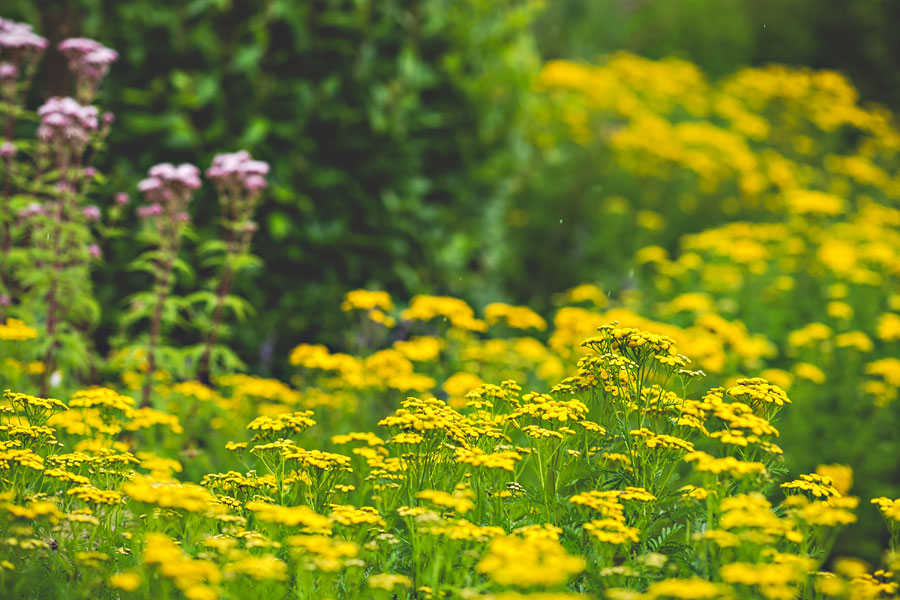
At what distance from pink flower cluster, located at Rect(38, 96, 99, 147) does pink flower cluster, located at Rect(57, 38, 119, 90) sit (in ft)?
0.91

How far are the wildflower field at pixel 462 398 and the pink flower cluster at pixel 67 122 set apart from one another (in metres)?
0.02

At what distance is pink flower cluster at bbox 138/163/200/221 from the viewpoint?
147 inches

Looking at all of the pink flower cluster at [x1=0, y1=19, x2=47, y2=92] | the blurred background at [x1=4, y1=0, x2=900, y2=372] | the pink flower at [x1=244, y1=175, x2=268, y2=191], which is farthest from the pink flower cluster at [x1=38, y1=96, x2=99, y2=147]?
the blurred background at [x1=4, y1=0, x2=900, y2=372]

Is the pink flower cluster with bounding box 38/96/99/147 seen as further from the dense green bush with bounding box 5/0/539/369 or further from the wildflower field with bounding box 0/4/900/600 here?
the dense green bush with bounding box 5/0/539/369

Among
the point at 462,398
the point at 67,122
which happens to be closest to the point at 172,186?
the point at 67,122

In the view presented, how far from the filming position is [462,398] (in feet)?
13.8

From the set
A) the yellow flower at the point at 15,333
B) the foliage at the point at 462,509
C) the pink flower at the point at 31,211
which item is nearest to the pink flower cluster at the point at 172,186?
the pink flower at the point at 31,211

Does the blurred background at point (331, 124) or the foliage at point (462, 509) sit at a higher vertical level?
the blurred background at point (331, 124)

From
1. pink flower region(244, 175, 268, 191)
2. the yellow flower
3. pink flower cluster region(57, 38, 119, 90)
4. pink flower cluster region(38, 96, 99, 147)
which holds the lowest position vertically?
the yellow flower

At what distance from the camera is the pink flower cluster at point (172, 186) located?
12.3ft

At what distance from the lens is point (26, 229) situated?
423cm

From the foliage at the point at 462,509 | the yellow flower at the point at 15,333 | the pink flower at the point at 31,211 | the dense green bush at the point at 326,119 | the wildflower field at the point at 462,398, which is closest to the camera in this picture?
the foliage at the point at 462,509

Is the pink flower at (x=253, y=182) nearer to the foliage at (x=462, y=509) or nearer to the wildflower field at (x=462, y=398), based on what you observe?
the wildflower field at (x=462, y=398)

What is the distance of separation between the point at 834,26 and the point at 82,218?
1208cm
